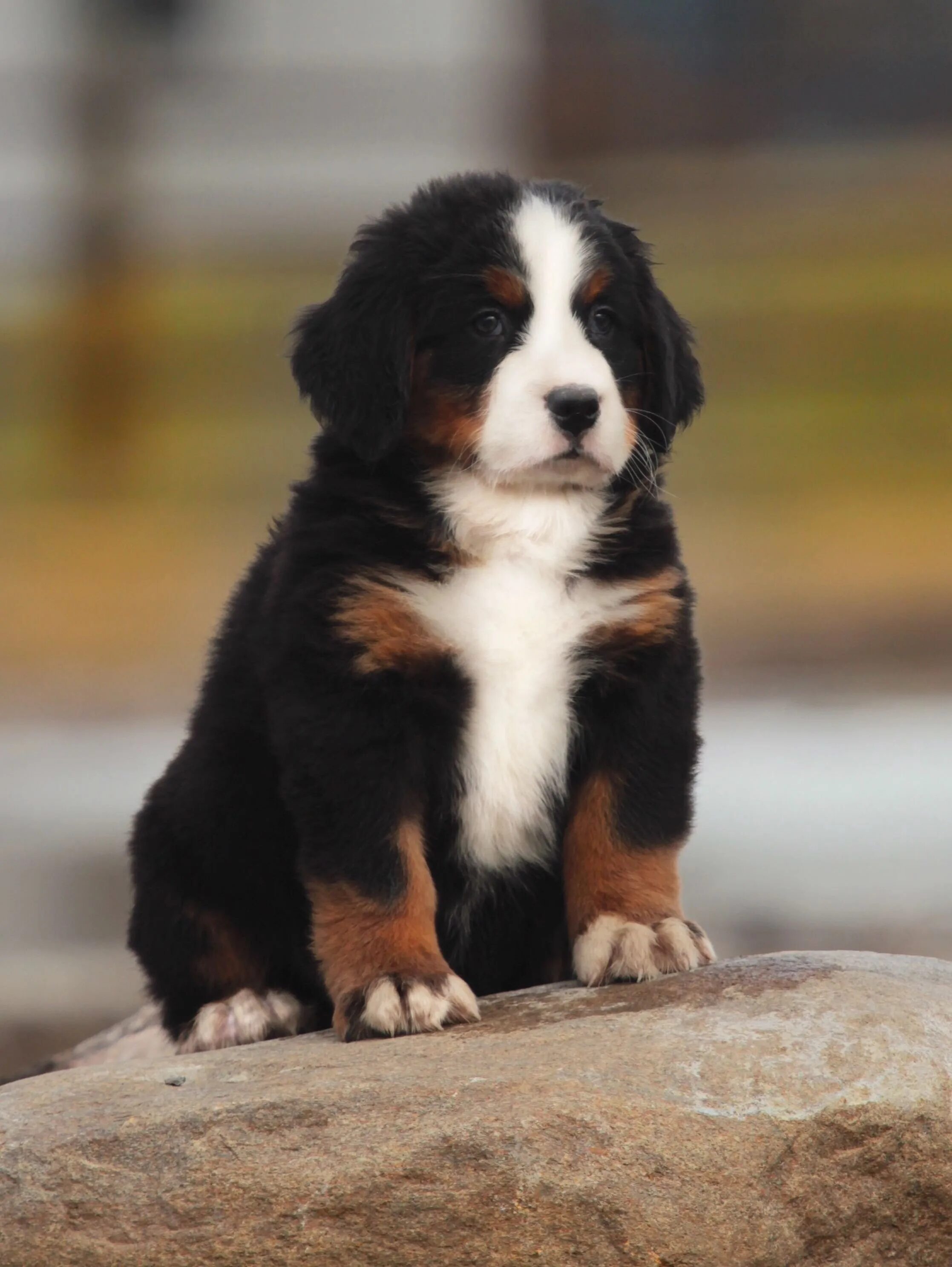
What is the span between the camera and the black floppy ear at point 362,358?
448 centimetres

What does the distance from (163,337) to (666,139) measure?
4245 millimetres

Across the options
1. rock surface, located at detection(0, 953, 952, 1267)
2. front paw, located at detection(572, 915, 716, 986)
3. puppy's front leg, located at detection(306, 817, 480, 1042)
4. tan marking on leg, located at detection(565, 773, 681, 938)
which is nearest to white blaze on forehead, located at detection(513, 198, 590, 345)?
tan marking on leg, located at detection(565, 773, 681, 938)

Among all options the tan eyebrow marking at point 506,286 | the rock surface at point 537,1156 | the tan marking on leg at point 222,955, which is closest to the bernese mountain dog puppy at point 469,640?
the tan eyebrow marking at point 506,286

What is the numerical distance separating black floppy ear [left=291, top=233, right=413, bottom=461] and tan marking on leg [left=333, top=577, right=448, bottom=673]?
0.32 metres

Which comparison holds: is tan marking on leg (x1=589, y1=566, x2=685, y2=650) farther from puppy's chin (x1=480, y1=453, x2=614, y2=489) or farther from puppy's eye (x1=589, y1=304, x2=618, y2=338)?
puppy's eye (x1=589, y1=304, x2=618, y2=338)

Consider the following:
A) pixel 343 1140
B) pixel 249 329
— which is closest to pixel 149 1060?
pixel 343 1140

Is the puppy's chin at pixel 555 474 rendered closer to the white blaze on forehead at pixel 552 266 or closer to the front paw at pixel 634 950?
the white blaze on forehead at pixel 552 266

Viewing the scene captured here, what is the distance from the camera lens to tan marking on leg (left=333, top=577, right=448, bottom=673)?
14.2 feet

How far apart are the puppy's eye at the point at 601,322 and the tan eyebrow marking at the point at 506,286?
0.64 feet

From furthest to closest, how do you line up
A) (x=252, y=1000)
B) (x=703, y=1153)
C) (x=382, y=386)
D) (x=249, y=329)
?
1. (x=249, y=329)
2. (x=252, y=1000)
3. (x=382, y=386)
4. (x=703, y=1153)

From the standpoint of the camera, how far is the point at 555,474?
4.52 m

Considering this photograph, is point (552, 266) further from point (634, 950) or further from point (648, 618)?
point (634, 950)

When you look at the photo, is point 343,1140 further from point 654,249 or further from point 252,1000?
point 654,249

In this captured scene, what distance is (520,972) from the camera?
4930 mm
